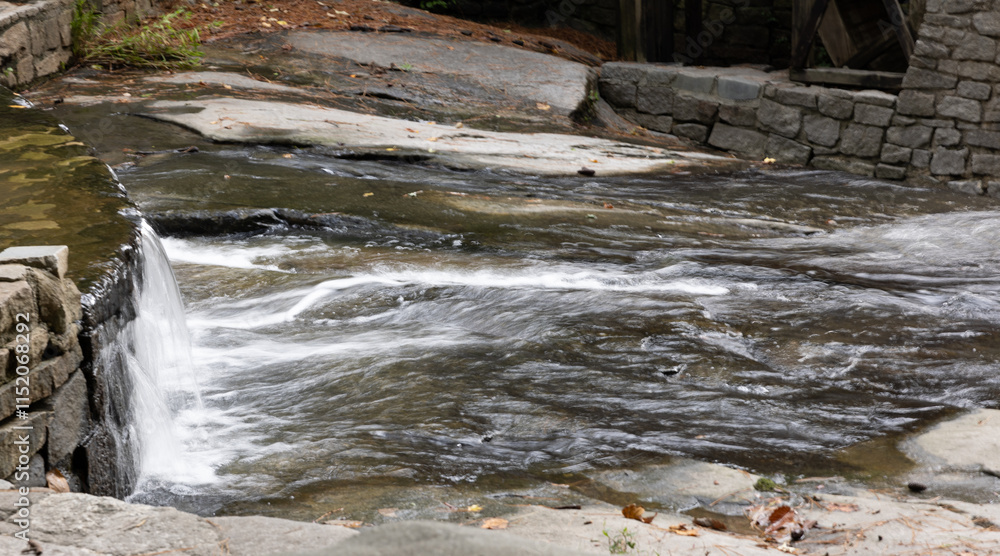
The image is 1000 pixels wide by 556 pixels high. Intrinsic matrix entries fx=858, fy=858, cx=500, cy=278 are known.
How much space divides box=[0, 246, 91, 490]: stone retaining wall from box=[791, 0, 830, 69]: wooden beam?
26.3 ft

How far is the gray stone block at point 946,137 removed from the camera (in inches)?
314

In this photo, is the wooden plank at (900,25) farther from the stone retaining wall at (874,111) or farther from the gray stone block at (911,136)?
the gray stone block at (911,136)

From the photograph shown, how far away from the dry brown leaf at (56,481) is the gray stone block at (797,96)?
26.4ft

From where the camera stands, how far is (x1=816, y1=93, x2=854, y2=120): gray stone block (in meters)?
8.57

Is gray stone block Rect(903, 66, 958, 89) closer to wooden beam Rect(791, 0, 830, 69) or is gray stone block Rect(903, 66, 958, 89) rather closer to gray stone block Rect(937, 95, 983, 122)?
gray stone block Rect(937, 95, 983, 122)

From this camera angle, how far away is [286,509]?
2807 millimetres

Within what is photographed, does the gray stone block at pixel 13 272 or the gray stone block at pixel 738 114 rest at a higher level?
the gray stone block at pixel 738 114

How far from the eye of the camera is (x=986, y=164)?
7875 mm

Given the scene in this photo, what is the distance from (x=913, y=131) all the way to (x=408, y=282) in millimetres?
5754

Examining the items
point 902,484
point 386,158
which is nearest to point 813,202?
point 386,158

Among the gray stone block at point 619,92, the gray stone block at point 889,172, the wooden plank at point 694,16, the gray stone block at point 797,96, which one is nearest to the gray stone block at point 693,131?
the gray stone block at point 619,92

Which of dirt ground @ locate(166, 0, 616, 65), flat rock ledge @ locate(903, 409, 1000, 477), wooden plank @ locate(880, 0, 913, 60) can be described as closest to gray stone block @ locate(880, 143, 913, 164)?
wooden plank @ locate(880, 0, 913, 60)

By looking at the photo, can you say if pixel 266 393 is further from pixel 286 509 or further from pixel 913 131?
pixel 913 131

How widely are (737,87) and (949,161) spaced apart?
2333mm
